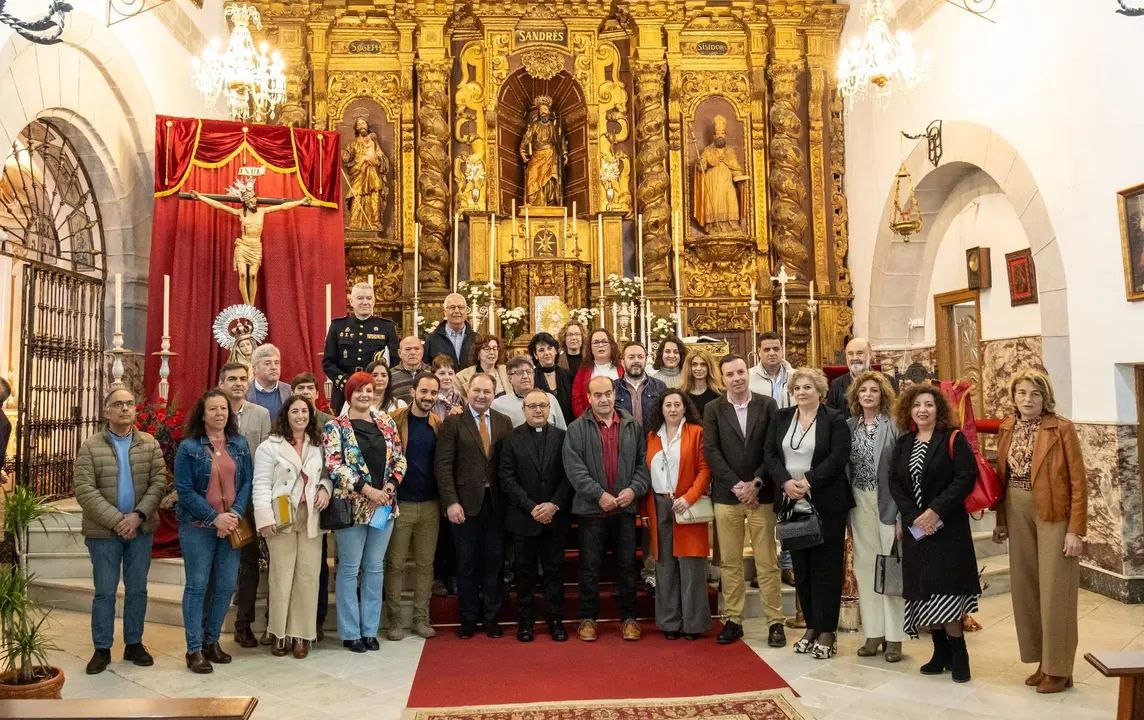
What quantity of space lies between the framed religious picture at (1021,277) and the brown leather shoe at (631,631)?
4948mm

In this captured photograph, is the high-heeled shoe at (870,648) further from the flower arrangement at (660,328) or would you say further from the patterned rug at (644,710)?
the flower arrangement at (660,328)

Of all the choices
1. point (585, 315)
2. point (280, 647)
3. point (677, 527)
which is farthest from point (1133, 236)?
point (280, 647)

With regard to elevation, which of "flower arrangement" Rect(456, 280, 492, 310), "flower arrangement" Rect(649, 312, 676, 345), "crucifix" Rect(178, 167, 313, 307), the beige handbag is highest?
"crucifix" Rect(178, 167, 313, 307)

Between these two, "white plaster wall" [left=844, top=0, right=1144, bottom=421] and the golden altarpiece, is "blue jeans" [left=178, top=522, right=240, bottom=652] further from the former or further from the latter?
"white plaster wall" [left=844, top=0, right=1144, bottom=421]

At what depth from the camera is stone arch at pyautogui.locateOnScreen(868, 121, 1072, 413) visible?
21.7 ft

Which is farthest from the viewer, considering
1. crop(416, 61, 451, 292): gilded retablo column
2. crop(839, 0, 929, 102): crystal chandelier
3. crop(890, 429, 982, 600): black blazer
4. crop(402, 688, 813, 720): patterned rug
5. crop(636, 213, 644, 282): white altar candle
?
crop(416, 61, 451, 292): gilded retablo column

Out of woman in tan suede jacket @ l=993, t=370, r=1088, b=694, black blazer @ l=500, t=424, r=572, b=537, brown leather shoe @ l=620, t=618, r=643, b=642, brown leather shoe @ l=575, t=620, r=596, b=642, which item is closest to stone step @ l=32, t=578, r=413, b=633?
black blazer @ l=500, t=424, r=572, b=537

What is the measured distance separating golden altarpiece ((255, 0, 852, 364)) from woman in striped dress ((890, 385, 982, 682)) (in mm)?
6059

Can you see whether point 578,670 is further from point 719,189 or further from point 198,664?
point 719,189

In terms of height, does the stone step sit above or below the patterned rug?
above

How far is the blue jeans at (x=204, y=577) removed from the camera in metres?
4.52

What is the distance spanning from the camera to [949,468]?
4.25m

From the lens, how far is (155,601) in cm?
543

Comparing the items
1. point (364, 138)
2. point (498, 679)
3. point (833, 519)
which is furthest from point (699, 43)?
point (498, 679)
